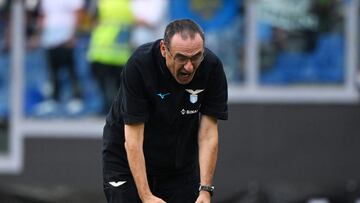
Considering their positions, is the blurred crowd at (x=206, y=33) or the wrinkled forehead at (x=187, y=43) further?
the blurred crowd at (x=206, y=33)

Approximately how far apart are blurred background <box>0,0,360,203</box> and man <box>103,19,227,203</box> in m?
4.41

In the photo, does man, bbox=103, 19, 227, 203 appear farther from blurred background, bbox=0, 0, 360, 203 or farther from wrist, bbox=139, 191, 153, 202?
blurred background, bbox=0, 0, 360, 203

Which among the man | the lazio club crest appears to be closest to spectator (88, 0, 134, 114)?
the man

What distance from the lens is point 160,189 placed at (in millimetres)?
5645

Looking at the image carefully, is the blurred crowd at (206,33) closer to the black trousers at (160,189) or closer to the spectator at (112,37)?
the spectator at (112,37)

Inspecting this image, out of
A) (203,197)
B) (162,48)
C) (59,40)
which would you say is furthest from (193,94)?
(59,40)

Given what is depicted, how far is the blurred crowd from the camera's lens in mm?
10172

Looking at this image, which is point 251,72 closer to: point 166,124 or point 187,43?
point 166,124

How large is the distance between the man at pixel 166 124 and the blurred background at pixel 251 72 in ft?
14.5

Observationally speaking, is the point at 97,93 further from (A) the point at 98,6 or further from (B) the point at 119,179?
(B) the point at 119,179

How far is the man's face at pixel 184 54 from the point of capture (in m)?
4.89

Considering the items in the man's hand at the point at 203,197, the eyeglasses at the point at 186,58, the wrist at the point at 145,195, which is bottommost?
the man's hand at the point at 203,197

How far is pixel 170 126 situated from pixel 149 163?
0.99ft

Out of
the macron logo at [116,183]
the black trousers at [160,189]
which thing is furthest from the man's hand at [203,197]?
the macron logo at [116,183]
